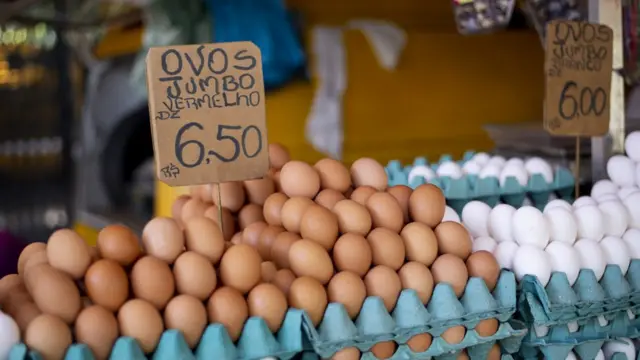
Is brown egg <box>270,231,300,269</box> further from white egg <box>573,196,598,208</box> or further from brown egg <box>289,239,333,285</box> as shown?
white egg <box>573,196,598,208</box>

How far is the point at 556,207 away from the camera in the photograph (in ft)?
5.00

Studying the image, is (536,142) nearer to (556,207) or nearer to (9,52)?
(556,207)

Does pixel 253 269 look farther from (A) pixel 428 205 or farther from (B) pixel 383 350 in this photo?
(A) pixel 428 205

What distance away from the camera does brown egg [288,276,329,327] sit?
1.18 meters

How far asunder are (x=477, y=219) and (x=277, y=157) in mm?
488

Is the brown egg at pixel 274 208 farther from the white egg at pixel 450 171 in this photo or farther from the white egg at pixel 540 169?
the white egg at pixel 540 169

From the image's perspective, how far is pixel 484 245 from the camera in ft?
4.84

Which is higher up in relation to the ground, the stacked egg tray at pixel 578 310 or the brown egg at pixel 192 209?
the brown egg at pixel 192 209

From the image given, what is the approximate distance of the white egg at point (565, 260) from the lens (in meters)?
1.41

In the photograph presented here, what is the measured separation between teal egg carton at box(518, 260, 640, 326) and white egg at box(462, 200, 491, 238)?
8.4 inches

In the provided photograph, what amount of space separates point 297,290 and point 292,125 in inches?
109

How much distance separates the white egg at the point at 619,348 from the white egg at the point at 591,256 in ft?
0.53

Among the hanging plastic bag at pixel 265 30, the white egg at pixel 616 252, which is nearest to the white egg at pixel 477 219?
the white egg at pixel 616 252

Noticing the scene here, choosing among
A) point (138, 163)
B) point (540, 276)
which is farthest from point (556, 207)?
point (138, 163)
